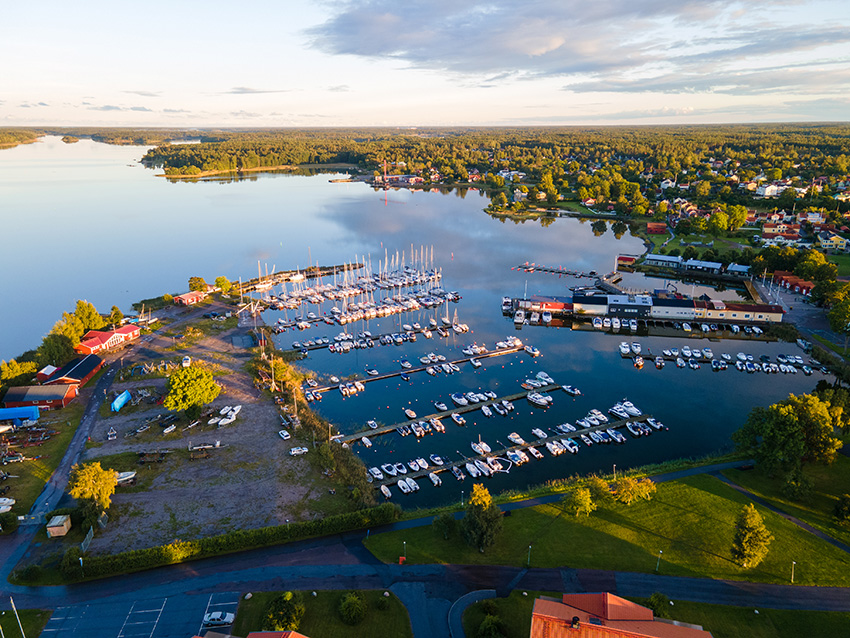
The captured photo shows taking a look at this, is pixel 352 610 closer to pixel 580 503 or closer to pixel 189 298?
pixel 580 503

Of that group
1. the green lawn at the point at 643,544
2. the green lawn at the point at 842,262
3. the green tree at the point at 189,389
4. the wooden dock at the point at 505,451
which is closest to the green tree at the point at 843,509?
the green lawn at the point at 643,544

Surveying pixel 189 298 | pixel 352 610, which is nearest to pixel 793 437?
pixel 352 610

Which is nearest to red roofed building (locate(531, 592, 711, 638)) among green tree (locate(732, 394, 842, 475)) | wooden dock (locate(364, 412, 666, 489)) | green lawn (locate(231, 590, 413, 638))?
green lawn (locate(231, 590, 413, 638))

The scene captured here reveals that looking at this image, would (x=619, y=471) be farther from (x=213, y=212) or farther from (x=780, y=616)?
(x=213, y=212)

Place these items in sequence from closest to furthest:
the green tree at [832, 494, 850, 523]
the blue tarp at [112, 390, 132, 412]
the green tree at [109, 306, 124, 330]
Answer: the green tree at [832, 494, 850, 523] → the blue tarp at [112, 390, 132, 412] → the green tree at [109, 306, 124, 330]

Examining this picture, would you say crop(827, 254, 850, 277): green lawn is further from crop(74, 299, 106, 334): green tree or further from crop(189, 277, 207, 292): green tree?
crop(74, 299, 106, 334): green tree

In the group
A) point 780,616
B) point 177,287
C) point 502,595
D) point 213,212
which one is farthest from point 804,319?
point 213,212

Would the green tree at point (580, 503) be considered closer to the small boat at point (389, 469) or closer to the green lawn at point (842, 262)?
the small boat at point (389, 469)
